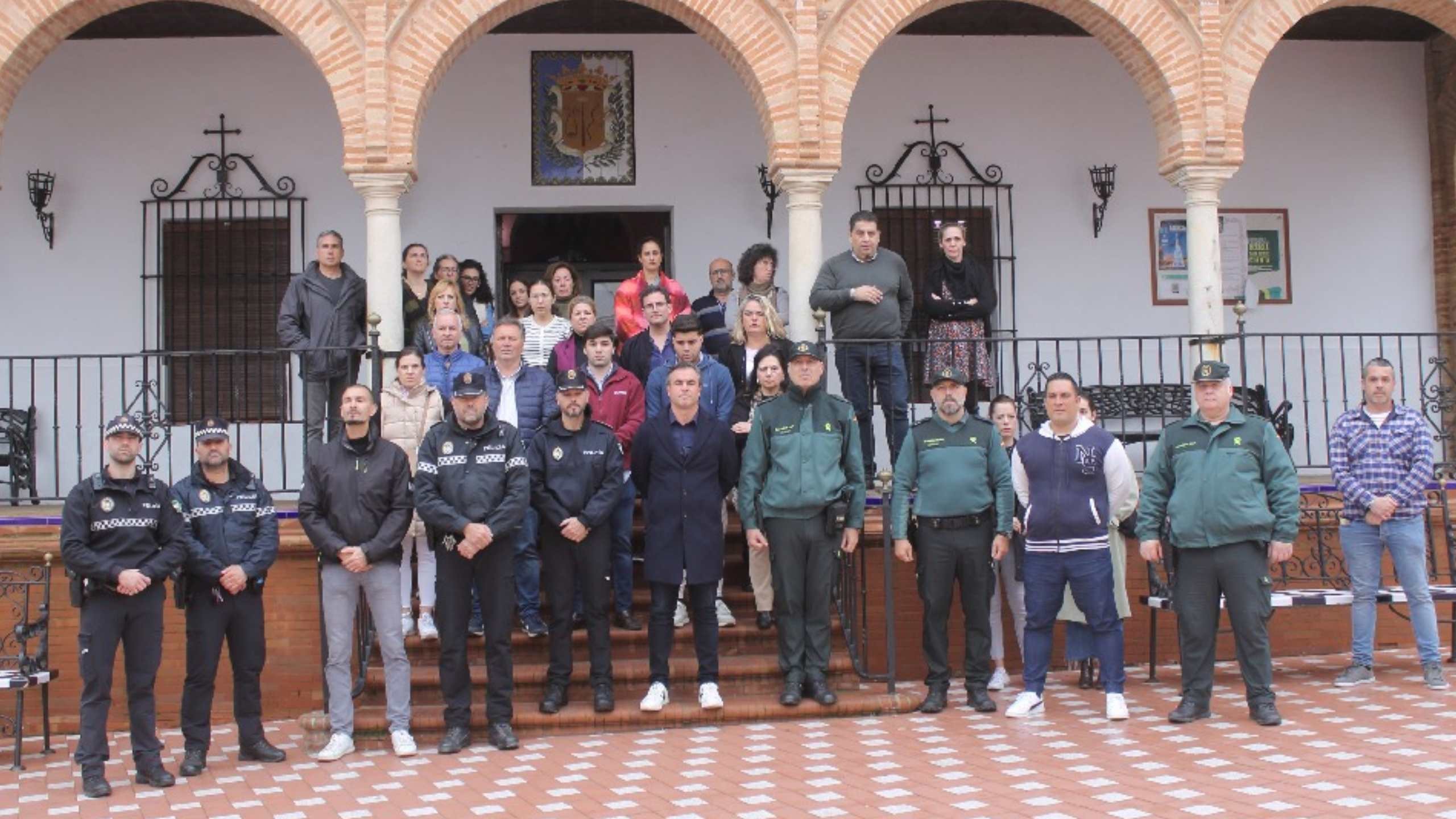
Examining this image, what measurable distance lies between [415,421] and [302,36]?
323 centimetres

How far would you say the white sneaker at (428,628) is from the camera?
27.8ft

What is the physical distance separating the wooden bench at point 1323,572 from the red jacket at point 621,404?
3144mm

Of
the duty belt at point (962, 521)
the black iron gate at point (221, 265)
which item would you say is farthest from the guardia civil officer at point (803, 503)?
the black iron gate at point (221, 265)

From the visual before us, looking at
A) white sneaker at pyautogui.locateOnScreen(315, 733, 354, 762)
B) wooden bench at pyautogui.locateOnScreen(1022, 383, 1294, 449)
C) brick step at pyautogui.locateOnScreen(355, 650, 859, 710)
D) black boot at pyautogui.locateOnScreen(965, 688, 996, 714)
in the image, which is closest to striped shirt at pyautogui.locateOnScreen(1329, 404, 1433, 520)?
wooden bench at pyautogui.locateOnScreen(1022, 383, 1294, 449)

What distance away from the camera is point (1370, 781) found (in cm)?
621

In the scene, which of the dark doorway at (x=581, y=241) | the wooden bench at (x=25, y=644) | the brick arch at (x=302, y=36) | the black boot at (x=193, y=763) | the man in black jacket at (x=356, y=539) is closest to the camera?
the black boot at (x=193, y=763)

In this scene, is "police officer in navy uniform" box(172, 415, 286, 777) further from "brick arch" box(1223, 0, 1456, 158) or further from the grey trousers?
"brick arch" box(1223, 0, 1456, 158)

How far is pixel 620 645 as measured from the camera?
8609 millimetres

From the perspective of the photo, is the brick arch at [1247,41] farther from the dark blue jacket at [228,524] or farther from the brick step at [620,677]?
the dark blue jacket at [228,524]

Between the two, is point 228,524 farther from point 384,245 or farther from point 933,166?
point 933,166

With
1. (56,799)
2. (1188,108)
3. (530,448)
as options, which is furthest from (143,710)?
(1188,108)

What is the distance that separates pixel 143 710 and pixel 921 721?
3.87 metres

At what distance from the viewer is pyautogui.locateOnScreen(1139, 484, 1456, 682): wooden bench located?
881 centimetres

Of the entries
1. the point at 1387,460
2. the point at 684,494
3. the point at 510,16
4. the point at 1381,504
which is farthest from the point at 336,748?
the point at 1387,460
